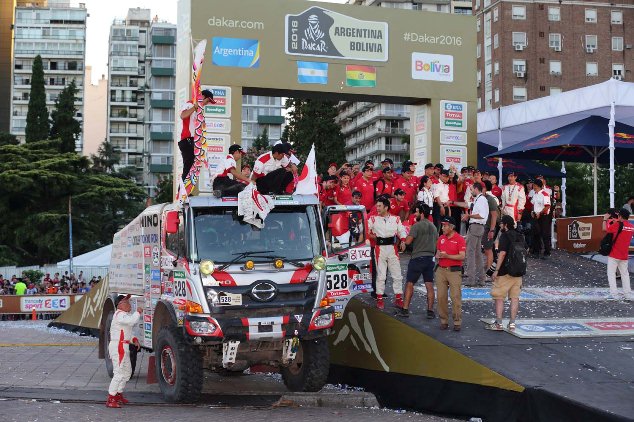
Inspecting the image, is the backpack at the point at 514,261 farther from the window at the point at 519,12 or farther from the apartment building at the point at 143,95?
the apartment building at the point at 143,95

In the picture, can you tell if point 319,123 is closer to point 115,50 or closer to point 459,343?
point 459,343

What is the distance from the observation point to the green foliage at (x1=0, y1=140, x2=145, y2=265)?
178 ft

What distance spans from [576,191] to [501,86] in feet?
60.6

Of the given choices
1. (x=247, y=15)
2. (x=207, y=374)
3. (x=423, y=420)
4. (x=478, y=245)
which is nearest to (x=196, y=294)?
(x=423, y=420)

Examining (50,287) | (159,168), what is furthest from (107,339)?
(159,168)

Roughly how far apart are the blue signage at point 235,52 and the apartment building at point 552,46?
2294 inches

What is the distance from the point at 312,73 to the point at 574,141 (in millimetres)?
7593

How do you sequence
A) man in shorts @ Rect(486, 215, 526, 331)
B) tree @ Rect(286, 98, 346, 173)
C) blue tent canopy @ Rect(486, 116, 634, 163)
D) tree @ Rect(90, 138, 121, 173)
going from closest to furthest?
man in shorts @ Rect(486, 215, 526, 331), blue tent canopy @ Rect(486, 116, 634, 163), tree @ Rect(286, 98, 346, 173), tree @ Rect(90, 138, 121, 173)

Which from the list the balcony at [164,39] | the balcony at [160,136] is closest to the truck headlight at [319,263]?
the balcony at [160,136]

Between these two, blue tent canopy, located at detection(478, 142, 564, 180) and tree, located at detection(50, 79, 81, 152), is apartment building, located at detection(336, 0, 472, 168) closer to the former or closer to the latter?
tree, located at detection(50, 79, 81, 152)

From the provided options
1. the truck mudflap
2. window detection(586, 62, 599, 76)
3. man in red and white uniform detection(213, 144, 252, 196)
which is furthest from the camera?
window detection(586, 62, 599, 76)

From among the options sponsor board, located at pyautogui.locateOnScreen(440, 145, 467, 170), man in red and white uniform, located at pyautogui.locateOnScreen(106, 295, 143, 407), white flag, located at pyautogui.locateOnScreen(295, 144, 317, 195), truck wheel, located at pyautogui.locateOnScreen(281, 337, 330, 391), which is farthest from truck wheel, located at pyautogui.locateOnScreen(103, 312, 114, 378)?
sponsor board, located at pyautogui.locateOnScreen(440, 145, 467, 170)

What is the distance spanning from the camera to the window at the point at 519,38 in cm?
8081

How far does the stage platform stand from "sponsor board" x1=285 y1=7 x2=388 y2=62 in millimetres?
10885
